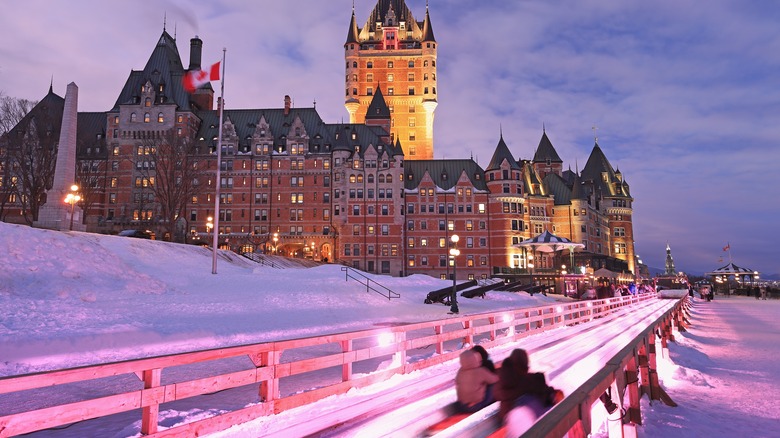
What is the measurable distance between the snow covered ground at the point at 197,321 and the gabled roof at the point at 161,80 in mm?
50337

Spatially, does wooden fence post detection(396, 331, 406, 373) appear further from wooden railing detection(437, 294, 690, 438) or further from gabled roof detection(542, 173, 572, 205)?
gabled roof detection(542, 173, 572, 205)

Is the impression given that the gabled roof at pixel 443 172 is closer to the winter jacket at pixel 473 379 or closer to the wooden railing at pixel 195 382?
the wooden railing at pixel 195 382

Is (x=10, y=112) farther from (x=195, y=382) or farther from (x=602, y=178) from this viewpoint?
(x=602, y=178)

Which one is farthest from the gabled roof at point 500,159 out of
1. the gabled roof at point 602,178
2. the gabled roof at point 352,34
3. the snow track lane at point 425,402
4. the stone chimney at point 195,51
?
the snow track lane at point 425,402

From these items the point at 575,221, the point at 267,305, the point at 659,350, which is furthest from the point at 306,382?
the point at 575,221

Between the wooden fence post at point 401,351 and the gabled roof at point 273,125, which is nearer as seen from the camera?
the wooden fence post at point 401,351

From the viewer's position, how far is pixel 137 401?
5.52 meters

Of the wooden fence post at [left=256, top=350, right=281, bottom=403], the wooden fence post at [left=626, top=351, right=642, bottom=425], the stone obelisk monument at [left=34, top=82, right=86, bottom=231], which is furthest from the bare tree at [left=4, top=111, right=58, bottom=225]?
the wooden fence post at [left=626, top=351, right=642, bottom=425]

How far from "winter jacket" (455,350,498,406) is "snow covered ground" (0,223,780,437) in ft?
8.17

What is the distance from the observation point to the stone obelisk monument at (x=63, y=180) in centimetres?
3303

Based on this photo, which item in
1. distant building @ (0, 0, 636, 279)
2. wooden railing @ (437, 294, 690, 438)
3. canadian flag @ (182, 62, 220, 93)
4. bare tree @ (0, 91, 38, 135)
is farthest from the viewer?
distant building @ (0, 0, 636, 279)

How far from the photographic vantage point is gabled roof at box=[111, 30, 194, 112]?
80.6 metres

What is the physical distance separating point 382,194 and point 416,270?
1300 centimetres

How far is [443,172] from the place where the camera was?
273 ft
